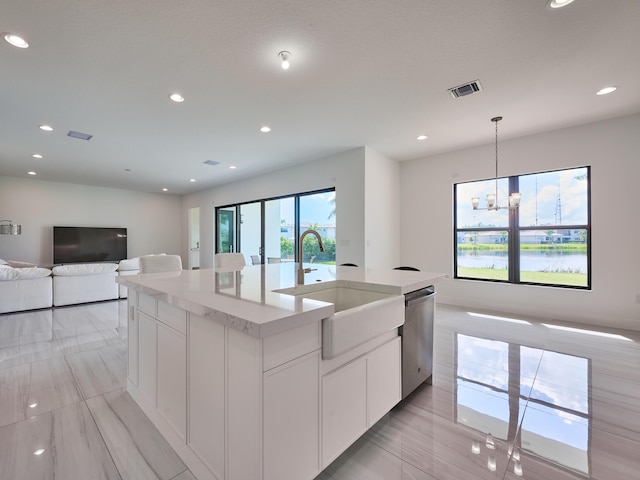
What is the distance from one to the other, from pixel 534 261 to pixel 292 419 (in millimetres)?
5011

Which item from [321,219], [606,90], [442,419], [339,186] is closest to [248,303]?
[442,419]

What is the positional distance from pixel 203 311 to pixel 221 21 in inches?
82.7

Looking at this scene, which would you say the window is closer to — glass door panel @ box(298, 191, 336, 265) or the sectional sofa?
glass door panel @ box(298, 191, 336, 265)

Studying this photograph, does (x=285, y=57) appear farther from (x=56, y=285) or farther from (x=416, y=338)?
(x=56, y=285)

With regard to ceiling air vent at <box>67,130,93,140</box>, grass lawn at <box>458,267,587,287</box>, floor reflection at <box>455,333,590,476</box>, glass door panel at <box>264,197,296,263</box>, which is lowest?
floor reflection at <box>455,333,590,476</box>

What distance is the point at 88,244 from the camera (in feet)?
26.0

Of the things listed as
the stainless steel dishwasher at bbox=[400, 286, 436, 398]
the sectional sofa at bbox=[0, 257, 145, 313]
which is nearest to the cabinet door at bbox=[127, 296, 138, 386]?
the stainless steel dishwasher at bbox=[400, 286, 436, 398]

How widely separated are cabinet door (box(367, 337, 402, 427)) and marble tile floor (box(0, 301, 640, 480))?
170mm

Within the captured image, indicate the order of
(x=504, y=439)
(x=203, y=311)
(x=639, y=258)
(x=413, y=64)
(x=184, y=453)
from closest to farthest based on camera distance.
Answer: (x=203, y=311) < (x=184, y=453) < (x=504, y=439) < (x=413, y=64) < (x=639, y=258)

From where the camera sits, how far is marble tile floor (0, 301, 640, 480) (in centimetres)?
151

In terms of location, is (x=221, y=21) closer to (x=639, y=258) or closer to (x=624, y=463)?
(x=624, y=463)

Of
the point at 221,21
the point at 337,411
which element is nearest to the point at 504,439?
the point at 337,411

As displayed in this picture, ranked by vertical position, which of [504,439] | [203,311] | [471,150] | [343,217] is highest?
[471,150]

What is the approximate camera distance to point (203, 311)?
1216 mm
